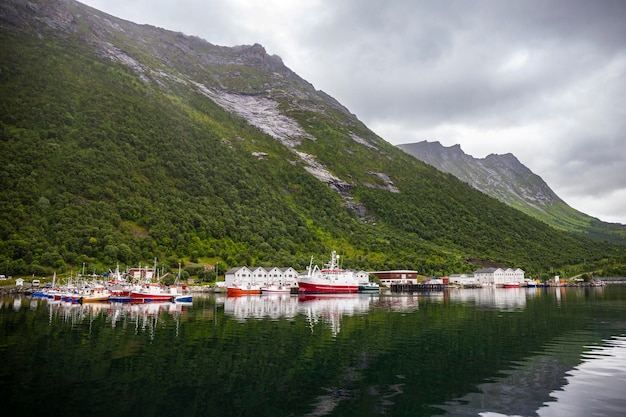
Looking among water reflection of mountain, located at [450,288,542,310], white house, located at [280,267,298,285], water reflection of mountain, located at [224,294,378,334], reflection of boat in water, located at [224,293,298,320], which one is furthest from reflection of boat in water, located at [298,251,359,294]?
reflection of boat in water, located at [224,293,298,320]

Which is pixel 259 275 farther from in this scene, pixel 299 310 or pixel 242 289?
pixel 299 310

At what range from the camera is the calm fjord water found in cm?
1847

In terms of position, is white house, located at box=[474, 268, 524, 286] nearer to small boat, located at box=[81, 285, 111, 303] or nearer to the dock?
the dock

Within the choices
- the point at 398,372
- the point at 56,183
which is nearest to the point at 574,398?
the point at 398,372

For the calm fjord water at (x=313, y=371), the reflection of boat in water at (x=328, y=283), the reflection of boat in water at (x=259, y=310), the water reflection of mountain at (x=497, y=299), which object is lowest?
the reflection of boat in water at (x=259, y=310)

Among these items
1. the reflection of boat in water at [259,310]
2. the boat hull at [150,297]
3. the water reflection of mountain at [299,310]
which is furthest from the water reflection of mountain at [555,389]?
the boat hull at [150,297]

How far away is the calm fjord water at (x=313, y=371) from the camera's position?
60.6ft

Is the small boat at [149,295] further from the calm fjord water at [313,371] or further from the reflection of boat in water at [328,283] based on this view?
the reflection of boat in water at [328,283]

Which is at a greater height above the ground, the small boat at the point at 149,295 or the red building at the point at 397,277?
the red building at the point at 397,277

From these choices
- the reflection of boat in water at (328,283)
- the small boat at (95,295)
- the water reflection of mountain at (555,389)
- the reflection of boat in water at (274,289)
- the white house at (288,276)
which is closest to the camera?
the water reflection of mountain at (555,389)

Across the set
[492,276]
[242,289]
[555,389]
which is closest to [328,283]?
[242,289]

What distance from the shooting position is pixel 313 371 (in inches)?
979

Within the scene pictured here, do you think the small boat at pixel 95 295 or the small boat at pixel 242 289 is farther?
the small boat at pixel 242 289

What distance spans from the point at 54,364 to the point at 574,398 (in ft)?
92.4
